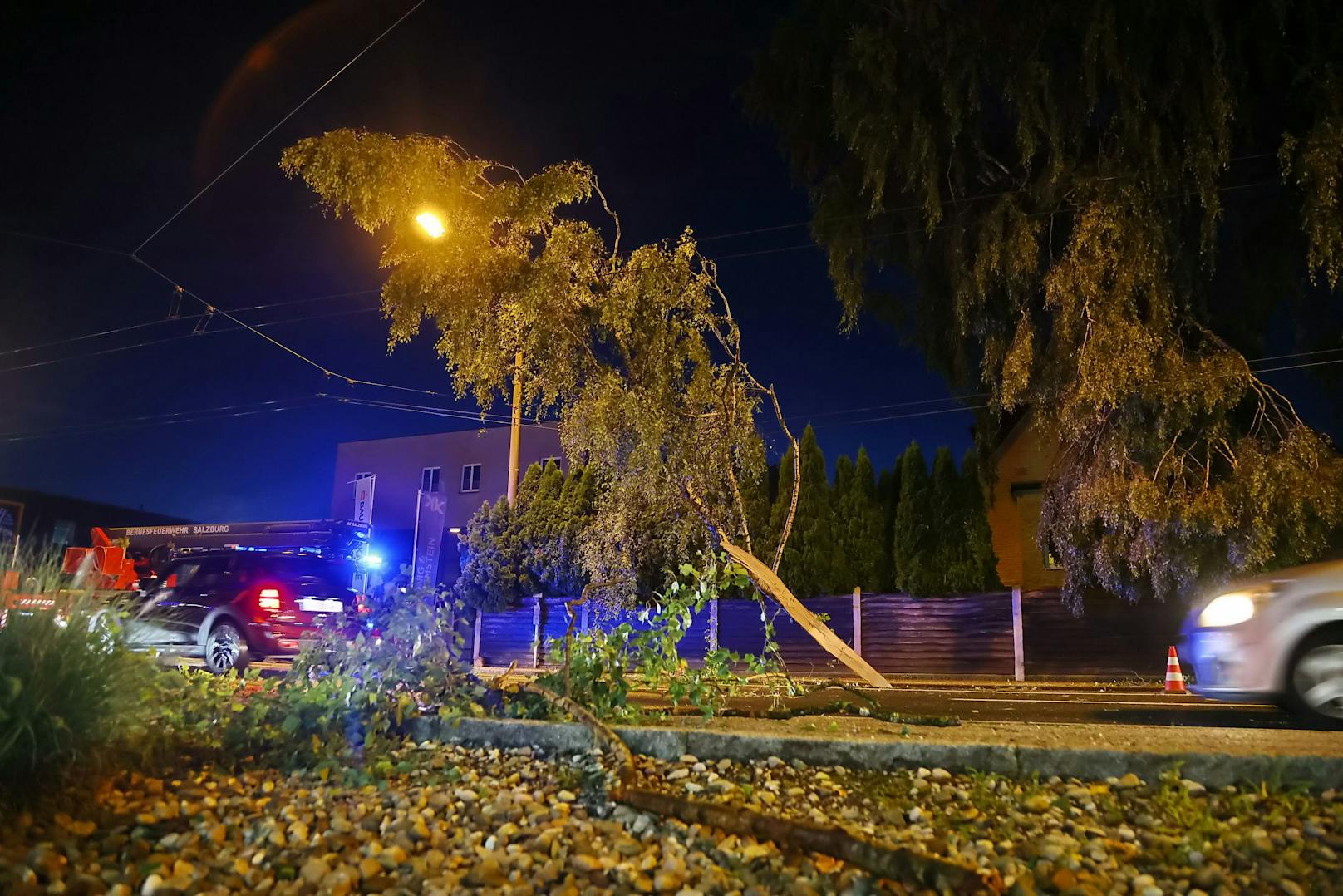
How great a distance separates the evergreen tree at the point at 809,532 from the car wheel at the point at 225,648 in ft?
33.1

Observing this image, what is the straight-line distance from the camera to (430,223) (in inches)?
423

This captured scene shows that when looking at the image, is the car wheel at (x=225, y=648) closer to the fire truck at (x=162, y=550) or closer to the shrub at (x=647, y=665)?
the fire truck at (x=162, y=550)

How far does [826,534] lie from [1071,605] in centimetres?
457

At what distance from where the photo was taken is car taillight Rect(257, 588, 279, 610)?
1048cm

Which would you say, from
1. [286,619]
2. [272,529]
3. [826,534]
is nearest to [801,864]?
[286,619]

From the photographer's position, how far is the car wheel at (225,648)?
10172 millimetres

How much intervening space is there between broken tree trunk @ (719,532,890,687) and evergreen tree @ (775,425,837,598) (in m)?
5.32

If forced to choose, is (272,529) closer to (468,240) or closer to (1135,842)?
(468,240)

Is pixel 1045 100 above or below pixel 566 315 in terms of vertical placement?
Answer: above

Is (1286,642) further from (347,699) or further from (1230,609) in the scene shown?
(347,699)

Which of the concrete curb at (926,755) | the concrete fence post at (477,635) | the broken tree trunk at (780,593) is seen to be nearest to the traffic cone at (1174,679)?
the broken tree trunk at (780,593)

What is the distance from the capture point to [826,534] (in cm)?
1814

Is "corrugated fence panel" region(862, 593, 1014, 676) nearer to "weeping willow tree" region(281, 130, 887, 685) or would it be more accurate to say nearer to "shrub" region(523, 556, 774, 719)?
"weeping willow tree" region(281, 130, 887, 685)

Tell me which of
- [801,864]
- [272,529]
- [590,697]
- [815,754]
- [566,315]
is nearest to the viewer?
[801,864]
